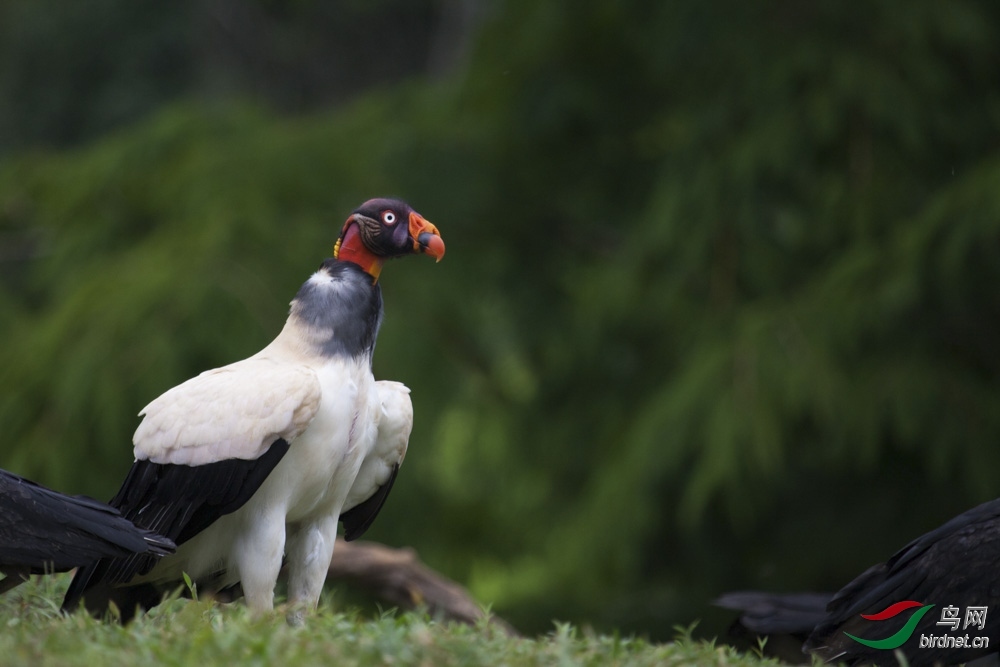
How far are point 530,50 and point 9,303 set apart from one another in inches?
180

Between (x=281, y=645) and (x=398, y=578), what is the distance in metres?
3.28

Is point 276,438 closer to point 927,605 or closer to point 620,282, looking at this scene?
point 927,605

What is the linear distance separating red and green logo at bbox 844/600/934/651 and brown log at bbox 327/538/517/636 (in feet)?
7.99

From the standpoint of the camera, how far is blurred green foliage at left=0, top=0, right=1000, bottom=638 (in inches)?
273

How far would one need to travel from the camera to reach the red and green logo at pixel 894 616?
12.5 feet

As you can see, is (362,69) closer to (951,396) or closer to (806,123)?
(806,123)

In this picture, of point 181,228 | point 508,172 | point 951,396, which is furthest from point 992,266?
point 181,228

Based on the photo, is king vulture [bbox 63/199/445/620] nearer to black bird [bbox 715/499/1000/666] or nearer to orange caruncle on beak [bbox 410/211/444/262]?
orange caruncle on beak [bbox 410/211/444/262]

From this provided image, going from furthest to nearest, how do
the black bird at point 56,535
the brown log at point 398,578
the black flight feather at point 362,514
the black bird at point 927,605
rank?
the brown log at point 398,578 < the black flight feather at point 362,514 < the black bird at point 927,605 < the black bird at point 56,535

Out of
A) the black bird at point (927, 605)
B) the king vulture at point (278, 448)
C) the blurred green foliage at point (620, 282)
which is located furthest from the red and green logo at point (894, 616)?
the blurred green foliage at point (620, 282)

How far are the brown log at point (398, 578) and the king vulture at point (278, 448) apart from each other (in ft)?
6.06

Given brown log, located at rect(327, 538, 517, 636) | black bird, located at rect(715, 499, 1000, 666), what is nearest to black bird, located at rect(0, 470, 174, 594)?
black bird, located at rect(715, 499, 1000, 666)

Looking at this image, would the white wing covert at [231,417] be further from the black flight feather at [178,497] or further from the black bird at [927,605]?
the black bird at [927,605]

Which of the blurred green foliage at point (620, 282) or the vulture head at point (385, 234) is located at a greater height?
the blurred green foliage at point (620, 282)
